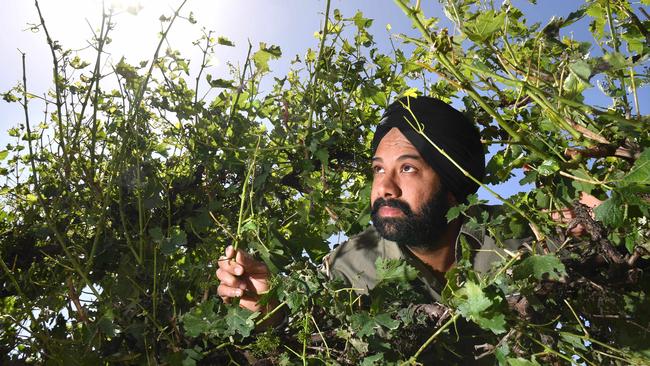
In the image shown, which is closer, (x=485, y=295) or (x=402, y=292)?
(x=485, y=295)

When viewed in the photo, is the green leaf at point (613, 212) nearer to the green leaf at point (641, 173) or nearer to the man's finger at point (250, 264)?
the green leaf at point (641, 173)

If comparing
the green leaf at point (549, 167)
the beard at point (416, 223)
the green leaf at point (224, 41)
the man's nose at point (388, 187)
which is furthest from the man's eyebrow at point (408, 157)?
the green leaf at point (549, 167)

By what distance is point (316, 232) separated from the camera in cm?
302

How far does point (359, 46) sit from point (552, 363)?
1.81 meters

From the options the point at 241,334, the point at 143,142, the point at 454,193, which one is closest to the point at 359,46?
the point at 454,193

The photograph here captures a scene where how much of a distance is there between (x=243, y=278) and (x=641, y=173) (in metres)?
1.22

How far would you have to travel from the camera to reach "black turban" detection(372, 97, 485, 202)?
2.68 metres

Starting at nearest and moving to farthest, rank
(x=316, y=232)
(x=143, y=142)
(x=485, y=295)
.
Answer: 1. (x=485, y=295)
2. (x=143, y=142)
3. (x=316, y=232)

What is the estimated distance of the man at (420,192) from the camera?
2.61 metres

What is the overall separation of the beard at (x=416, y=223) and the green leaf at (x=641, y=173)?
55.6 inches

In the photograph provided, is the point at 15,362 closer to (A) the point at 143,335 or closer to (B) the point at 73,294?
(B) the point at 73,294

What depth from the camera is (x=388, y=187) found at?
103 inches

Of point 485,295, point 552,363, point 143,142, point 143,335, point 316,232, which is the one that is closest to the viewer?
point 485,295

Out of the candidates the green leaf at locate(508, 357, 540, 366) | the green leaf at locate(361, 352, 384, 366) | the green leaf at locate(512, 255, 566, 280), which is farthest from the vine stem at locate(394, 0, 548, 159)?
the green leaf at locate(361, 352, 384, 366)
